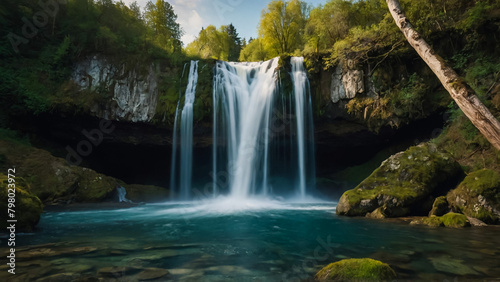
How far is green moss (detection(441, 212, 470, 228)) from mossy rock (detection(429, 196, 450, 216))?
0.79 metres

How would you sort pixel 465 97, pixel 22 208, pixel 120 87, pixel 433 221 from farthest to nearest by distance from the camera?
pixel 120 87 → pixel 433 221 → pixel 22 208 → pixel 465 97

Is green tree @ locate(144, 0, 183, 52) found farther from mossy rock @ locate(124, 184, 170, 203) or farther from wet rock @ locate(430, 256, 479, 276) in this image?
wet rock @ locate(430, 256, 479, 276)

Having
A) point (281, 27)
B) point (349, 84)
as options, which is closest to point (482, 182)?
point (349, 84)

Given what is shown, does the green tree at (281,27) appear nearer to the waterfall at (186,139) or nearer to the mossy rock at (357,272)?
the waterfall at (186,139)

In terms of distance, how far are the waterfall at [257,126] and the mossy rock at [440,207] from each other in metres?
8.40

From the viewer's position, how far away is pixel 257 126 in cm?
1550

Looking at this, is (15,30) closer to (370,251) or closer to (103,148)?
(103,148)

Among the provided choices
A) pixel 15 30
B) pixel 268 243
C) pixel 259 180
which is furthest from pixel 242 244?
pixel 15 30

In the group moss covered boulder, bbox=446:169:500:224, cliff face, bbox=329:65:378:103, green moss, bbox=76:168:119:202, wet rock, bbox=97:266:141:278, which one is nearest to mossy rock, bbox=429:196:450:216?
moss covered boulder, bbox=446:169:500:224

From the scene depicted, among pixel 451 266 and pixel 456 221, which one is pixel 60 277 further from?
pixel 456 221

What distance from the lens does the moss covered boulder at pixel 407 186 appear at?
7957 mm

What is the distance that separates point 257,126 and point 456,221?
10499mm

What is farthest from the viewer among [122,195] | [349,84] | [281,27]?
[281,27]

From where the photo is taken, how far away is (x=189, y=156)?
17.0 meters
